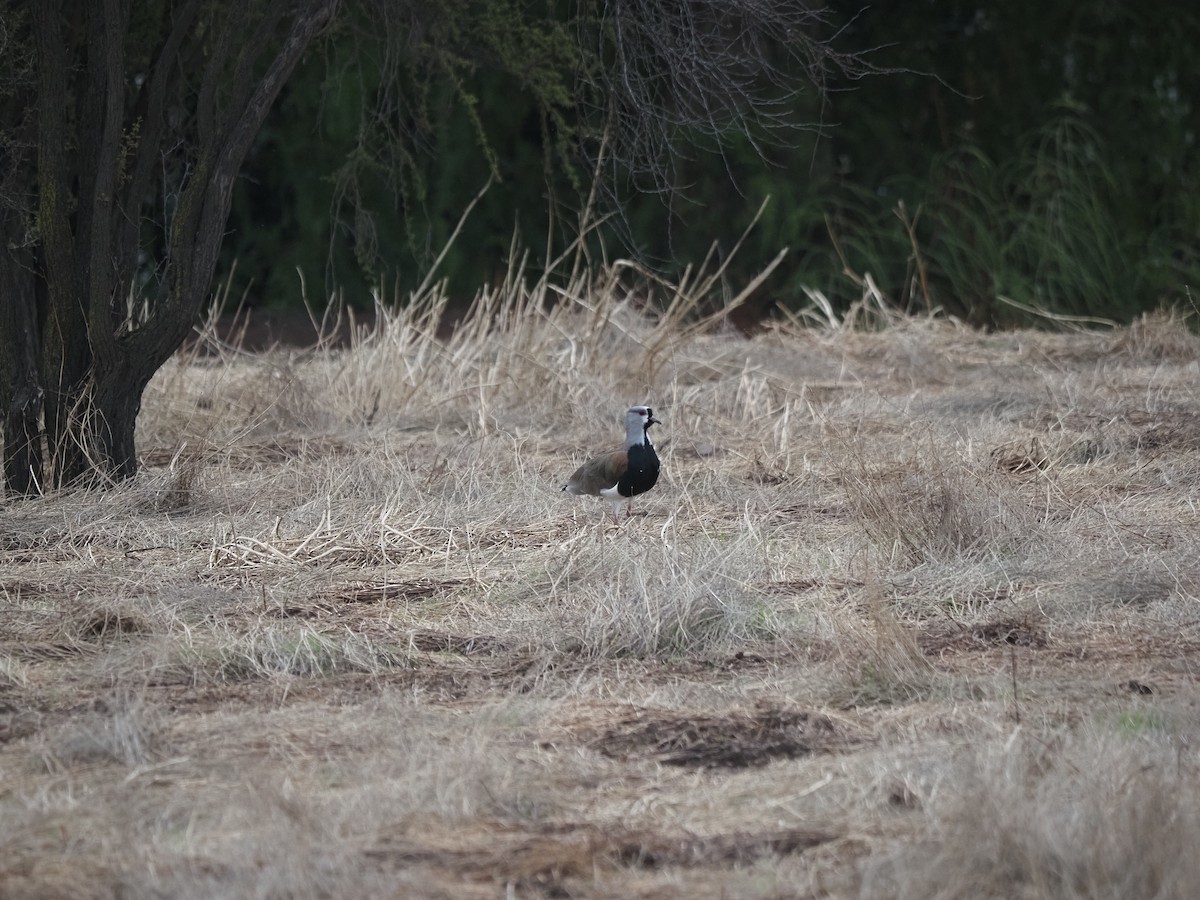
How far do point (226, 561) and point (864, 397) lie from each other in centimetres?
381

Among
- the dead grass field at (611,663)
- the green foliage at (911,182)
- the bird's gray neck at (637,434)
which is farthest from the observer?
the green foliage at (911,182)

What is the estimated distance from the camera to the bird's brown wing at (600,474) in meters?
5.06

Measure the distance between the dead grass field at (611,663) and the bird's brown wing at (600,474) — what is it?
0.11 metres

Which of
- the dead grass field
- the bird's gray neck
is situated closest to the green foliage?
the dead grass field

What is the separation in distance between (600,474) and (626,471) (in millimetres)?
152

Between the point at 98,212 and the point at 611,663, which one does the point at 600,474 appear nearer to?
the point at 611,663

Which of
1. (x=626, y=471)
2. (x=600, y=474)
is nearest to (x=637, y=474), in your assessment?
(x=626, y=471)

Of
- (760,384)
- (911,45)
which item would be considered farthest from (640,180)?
(760,384)

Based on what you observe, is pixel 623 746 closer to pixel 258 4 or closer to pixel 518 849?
pixel 518 849

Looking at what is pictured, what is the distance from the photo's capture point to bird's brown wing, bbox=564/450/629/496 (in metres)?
5.06

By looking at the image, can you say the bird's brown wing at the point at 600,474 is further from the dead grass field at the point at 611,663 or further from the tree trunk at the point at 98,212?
the tree trunk at the point at 98,212

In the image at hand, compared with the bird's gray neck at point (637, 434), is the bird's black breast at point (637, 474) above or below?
below

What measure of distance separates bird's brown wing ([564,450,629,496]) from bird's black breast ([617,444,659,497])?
0.03 metres

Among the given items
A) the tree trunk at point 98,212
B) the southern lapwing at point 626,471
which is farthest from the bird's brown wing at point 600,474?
the tree trunk at point 98,212
